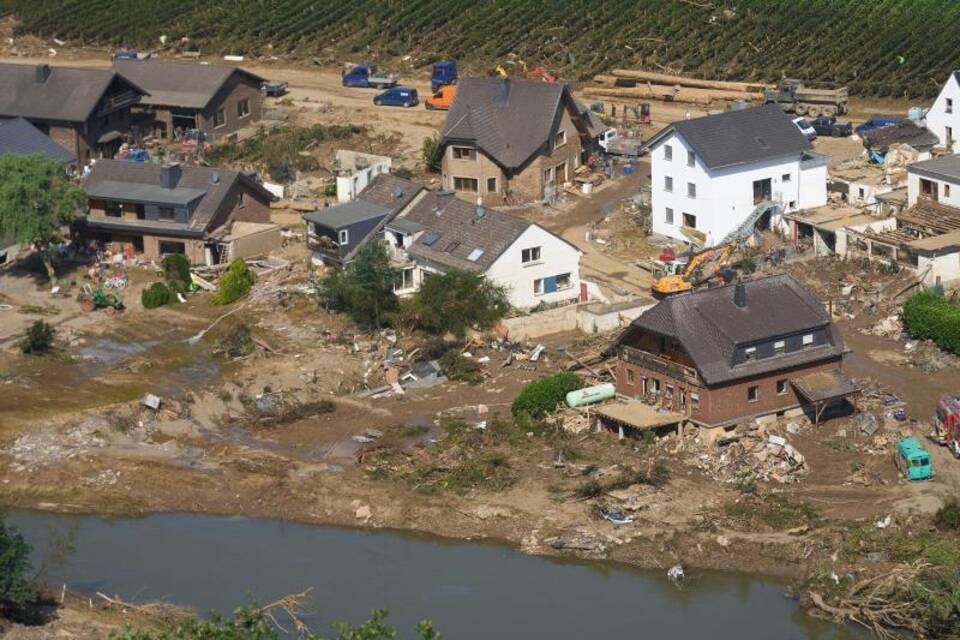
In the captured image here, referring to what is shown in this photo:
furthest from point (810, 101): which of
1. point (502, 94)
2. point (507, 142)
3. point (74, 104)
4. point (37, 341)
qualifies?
point (37, 341)

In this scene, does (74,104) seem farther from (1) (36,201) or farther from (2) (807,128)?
(2) (807,128)

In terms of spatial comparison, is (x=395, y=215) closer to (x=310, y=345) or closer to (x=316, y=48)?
(x=310, y=345)

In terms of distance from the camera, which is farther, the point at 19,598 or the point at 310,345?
the point at 310,345

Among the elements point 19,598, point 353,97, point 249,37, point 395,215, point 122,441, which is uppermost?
point 249,37

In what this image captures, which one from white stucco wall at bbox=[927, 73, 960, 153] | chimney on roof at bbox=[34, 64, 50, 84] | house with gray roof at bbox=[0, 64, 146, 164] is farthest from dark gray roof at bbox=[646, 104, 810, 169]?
chimney on roof at bbox=[34, 64, 50, 84]

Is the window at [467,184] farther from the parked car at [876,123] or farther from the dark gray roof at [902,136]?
the parked car at [876,123]

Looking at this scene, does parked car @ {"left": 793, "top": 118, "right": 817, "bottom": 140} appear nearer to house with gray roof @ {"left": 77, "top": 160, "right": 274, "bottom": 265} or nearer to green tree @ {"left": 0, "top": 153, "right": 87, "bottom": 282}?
house with gray roof @ {"left": 77, "top": 160, "right": 274, "bottom": 265}

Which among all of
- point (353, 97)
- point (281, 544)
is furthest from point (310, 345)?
point (353, 97)
